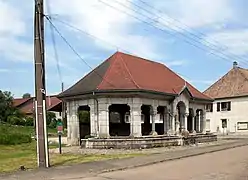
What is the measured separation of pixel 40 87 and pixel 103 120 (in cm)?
1272

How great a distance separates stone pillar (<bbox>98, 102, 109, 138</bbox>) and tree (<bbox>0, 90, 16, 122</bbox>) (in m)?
43.7

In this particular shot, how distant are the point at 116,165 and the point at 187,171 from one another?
3316 millimetres

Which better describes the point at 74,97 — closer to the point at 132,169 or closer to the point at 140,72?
the point at 140,72

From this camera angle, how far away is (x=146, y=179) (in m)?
13.5

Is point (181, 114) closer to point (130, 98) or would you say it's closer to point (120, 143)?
point (130, 98)

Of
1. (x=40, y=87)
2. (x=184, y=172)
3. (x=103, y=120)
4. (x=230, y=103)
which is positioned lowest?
(x=184, y=172)

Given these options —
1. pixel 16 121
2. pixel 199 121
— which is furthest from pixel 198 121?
pixel 16 121

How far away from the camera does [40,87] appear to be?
16922mm

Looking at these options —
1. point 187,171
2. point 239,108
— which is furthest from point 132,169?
point 239,108

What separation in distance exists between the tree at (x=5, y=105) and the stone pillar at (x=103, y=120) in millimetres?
43695

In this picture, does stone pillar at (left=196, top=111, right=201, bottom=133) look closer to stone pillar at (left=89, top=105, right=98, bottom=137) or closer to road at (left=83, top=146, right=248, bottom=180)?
stone pillar at (left=89, top=105, right=98, bottom=137)

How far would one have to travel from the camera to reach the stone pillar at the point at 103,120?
1150 inches

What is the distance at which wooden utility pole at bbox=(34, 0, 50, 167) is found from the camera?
16.7m

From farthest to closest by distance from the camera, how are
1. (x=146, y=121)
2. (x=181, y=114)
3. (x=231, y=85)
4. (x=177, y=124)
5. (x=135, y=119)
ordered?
(x=231, y=85) < (x=146, y=121) < (x=181, y=114) < (x=177, y=124) < (x=135, y=119)
